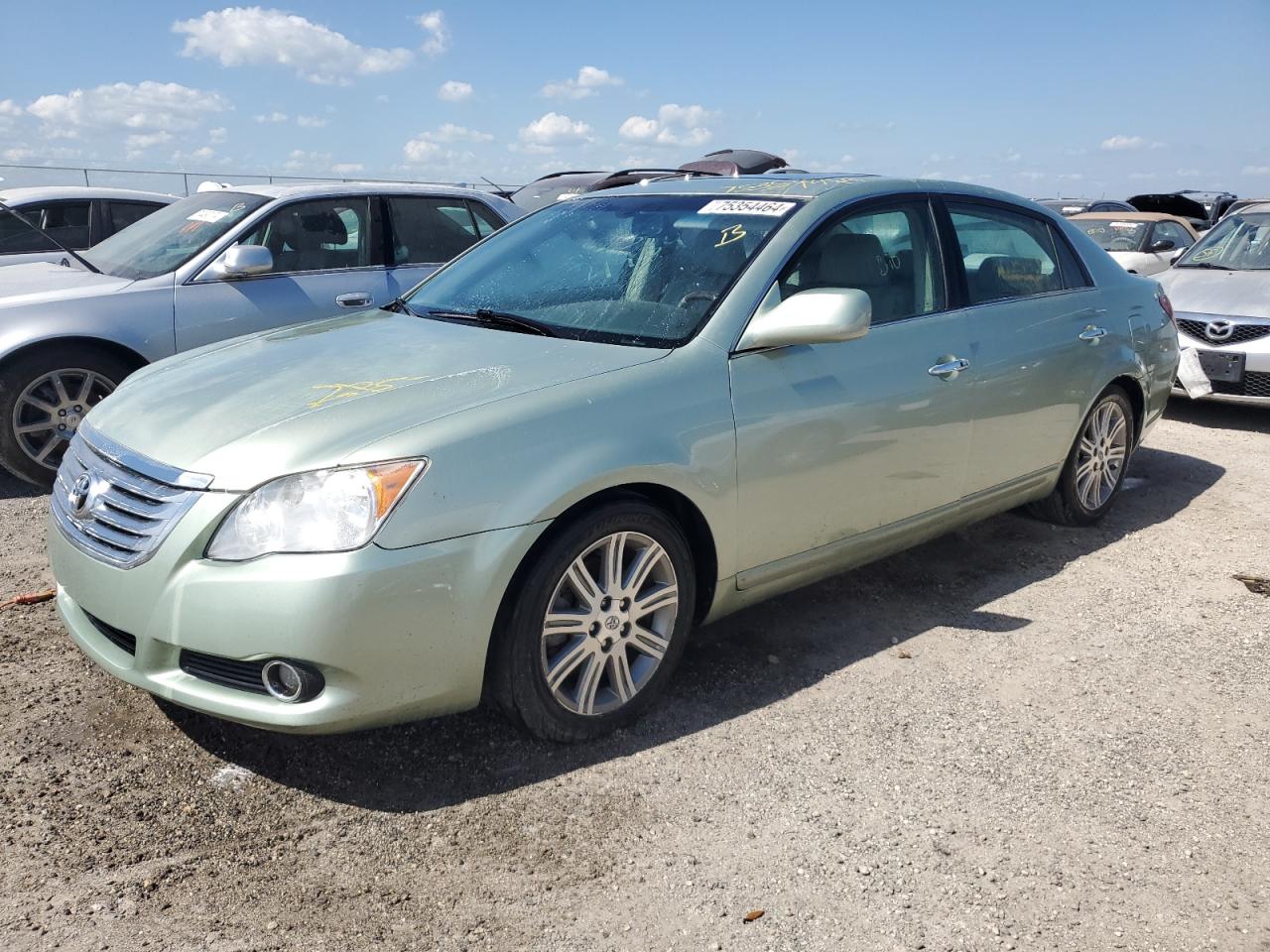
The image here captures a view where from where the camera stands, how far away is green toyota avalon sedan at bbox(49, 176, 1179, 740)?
2.73 m

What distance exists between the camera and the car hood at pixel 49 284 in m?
5.82

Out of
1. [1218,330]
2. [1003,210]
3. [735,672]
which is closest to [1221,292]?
[1218,330]

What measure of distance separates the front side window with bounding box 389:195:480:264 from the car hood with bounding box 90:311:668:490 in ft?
10.3

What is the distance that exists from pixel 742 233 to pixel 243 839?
2.46m

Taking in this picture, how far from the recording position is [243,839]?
2.73 metres

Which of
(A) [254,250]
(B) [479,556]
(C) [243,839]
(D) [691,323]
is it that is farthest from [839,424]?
(A) [254,250]

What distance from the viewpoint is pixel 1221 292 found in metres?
8.27

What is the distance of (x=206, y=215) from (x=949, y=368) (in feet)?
15.6

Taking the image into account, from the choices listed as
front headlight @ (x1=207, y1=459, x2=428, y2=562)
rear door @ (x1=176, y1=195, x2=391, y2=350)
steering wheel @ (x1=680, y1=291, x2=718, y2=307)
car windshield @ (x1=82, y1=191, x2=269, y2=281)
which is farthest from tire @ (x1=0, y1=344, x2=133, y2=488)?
steering wheel @ (x1=680, y1=291, x2=718, y2=307)

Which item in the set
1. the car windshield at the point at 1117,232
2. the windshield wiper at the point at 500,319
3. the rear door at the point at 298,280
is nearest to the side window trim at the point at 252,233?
the rear door at the point at 298,280

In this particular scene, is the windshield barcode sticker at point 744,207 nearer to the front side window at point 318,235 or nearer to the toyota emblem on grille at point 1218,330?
the front side window at point 318,235

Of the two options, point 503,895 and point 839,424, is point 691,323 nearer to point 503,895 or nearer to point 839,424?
point 839,424

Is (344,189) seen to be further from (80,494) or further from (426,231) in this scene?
(80,494)

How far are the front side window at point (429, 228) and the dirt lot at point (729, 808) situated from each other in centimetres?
351
